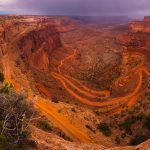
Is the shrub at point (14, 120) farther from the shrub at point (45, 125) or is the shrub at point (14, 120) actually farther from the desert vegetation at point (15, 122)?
the shrub at point (45, 125)

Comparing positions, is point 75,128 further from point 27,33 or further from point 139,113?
point 27,33

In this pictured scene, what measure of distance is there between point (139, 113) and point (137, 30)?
119 feet

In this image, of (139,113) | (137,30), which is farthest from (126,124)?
(137,30)

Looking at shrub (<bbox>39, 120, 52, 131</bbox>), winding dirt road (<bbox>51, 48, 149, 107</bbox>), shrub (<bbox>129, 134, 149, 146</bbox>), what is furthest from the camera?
winding dirt road (<bbox>51, 48, 149, 107</bbox>)

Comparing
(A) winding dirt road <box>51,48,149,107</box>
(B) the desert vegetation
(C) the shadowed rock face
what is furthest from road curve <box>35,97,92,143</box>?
(C) the shadowed rock face

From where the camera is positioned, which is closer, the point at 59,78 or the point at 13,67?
the point at 13,67

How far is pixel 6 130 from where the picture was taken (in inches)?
538

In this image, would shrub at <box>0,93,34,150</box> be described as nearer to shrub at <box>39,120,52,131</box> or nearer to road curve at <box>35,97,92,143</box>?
shrub at <box>39,120,52,131</box>

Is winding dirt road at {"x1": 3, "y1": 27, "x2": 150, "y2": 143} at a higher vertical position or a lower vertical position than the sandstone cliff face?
lower

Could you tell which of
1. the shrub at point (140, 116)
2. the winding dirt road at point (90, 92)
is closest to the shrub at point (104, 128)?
the shrub at point (140, 116)

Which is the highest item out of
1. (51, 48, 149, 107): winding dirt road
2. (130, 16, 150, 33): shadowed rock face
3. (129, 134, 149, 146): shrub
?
(130, 16, 150, 33): shadowed rock face

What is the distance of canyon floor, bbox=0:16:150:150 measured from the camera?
87.9ft

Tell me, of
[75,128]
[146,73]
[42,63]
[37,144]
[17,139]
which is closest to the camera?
[17,139]

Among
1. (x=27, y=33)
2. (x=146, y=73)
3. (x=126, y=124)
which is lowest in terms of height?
(x=126, y=124)
